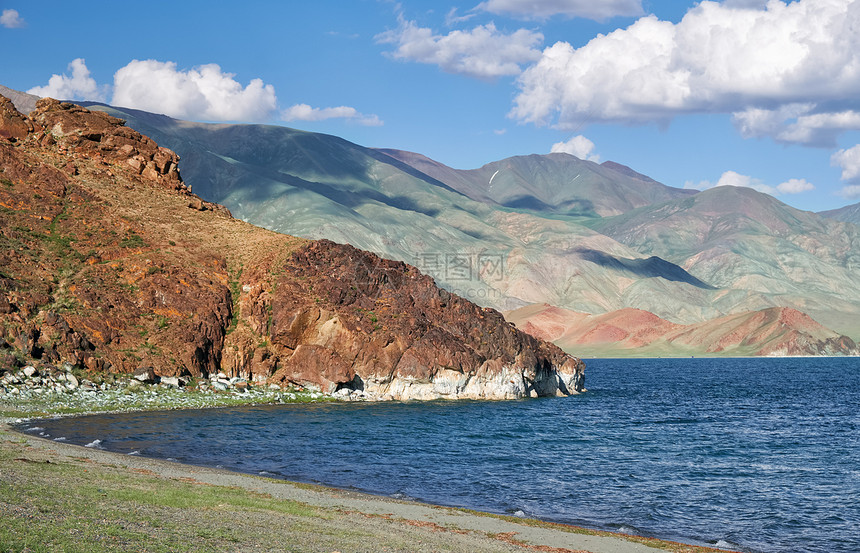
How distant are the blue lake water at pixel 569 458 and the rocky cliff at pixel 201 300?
5587mm

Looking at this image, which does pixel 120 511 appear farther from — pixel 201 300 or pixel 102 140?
pixel 102 140

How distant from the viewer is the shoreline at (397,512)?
25.8 m

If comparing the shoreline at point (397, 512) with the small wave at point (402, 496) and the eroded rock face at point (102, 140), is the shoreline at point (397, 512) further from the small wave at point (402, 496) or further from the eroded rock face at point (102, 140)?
the eroded rock face at point (102, 140)

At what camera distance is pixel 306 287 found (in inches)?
3167

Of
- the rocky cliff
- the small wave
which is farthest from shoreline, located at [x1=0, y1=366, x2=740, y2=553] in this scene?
the rocky cliff

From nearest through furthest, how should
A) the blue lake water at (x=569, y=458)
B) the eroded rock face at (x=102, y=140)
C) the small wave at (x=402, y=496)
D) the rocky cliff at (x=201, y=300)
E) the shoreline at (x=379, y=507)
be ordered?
the shoreline at (x=379, y=507), the blue lake water at (x=569, y=458), the small wave at (x=402, y=496), the rocky cliff at (x=201, y=300), the eroded rock face at (x=102, y=140)

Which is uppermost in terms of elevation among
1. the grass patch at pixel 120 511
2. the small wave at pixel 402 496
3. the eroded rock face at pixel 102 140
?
the eroded rock face at pixel 102 140

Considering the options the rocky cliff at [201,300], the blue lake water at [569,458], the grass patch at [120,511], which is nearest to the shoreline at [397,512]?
the grass patch at [120,511]

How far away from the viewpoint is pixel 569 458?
4856cm

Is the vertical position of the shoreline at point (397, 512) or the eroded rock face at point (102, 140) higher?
the eroded rock face at point (102, 140)

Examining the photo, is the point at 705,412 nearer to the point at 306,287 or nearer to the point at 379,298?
the point at 379,298

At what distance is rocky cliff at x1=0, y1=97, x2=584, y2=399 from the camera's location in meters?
66.1

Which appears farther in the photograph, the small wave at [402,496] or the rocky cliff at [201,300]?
the rocky cliff at [201,300]

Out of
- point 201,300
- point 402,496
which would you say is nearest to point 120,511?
point 402,496
